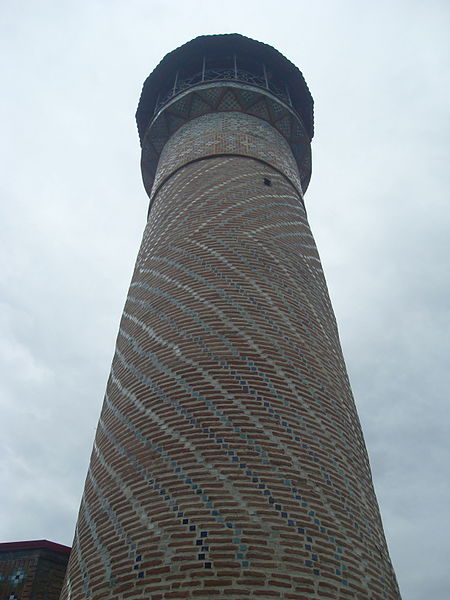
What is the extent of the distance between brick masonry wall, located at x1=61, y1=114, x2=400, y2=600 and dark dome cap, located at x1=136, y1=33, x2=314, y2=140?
14.4ft

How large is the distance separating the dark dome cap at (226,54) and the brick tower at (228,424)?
2926 mm

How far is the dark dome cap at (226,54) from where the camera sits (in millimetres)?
9867

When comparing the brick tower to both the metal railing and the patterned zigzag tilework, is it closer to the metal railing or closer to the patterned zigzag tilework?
the patterned zigzag tilework

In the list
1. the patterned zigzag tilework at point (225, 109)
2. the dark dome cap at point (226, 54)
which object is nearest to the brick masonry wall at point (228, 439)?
the patterned zigzag tilework at point (225, 109)

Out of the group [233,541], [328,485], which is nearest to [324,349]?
[328,485]

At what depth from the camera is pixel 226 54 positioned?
9.93 m

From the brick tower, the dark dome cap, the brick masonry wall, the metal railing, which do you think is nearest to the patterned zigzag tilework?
the metal railing

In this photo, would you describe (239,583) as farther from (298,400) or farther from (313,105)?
(313,105)

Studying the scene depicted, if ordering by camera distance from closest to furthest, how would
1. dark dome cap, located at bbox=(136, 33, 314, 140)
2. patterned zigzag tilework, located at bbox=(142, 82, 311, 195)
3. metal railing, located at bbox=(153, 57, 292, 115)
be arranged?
patterned zigzag tilework, located at bbox=(142, 82, 311, 195) < metal railing, located at bbox=(153, 57, 292, 115) < dark dome cap, located at bbox=(136, 33, 314, 140)

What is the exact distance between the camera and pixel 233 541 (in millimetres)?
3514

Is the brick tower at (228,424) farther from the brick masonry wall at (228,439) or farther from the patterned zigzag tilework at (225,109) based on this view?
the patterned zigzag tilework at (225,109)

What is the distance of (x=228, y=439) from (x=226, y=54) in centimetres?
831

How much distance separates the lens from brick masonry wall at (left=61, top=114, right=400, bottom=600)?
3.53m

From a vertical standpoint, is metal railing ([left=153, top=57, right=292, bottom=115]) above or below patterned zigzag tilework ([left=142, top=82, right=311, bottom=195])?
above
